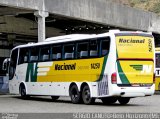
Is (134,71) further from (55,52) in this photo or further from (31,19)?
(31,19)

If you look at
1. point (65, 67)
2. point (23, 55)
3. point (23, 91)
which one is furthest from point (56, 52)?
point (23, 91)

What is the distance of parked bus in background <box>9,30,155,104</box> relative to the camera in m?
21.1

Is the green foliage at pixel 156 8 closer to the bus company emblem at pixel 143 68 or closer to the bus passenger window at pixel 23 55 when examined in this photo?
the bus passenger window at pixel 23 55

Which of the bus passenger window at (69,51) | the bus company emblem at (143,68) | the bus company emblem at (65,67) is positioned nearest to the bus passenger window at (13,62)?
the bus company emblem at (65,67)

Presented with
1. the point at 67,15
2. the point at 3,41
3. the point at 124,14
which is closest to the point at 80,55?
the point at 67,15

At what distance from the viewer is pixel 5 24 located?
1754 inches

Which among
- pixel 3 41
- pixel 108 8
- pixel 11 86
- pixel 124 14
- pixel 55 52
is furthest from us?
pixel 3 41

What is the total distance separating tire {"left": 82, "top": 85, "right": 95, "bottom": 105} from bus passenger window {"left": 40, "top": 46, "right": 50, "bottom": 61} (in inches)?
139

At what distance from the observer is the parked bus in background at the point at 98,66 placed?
21.1m

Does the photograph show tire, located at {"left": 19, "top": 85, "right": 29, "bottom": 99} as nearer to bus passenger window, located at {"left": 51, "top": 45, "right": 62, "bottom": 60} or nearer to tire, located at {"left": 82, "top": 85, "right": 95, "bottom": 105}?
bus passenger window, located at {"left": 51, "top": 45, "right": 62, "bottom": 60}

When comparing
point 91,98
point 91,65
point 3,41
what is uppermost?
point 3,41

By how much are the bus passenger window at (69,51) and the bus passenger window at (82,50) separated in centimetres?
51

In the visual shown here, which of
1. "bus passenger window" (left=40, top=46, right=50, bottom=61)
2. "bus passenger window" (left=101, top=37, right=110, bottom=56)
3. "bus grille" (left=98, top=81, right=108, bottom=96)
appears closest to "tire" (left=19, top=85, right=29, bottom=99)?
"bus passenger window" (left=40, top=46, right=50, bottom=61)

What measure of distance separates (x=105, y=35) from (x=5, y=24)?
24.3 meters
